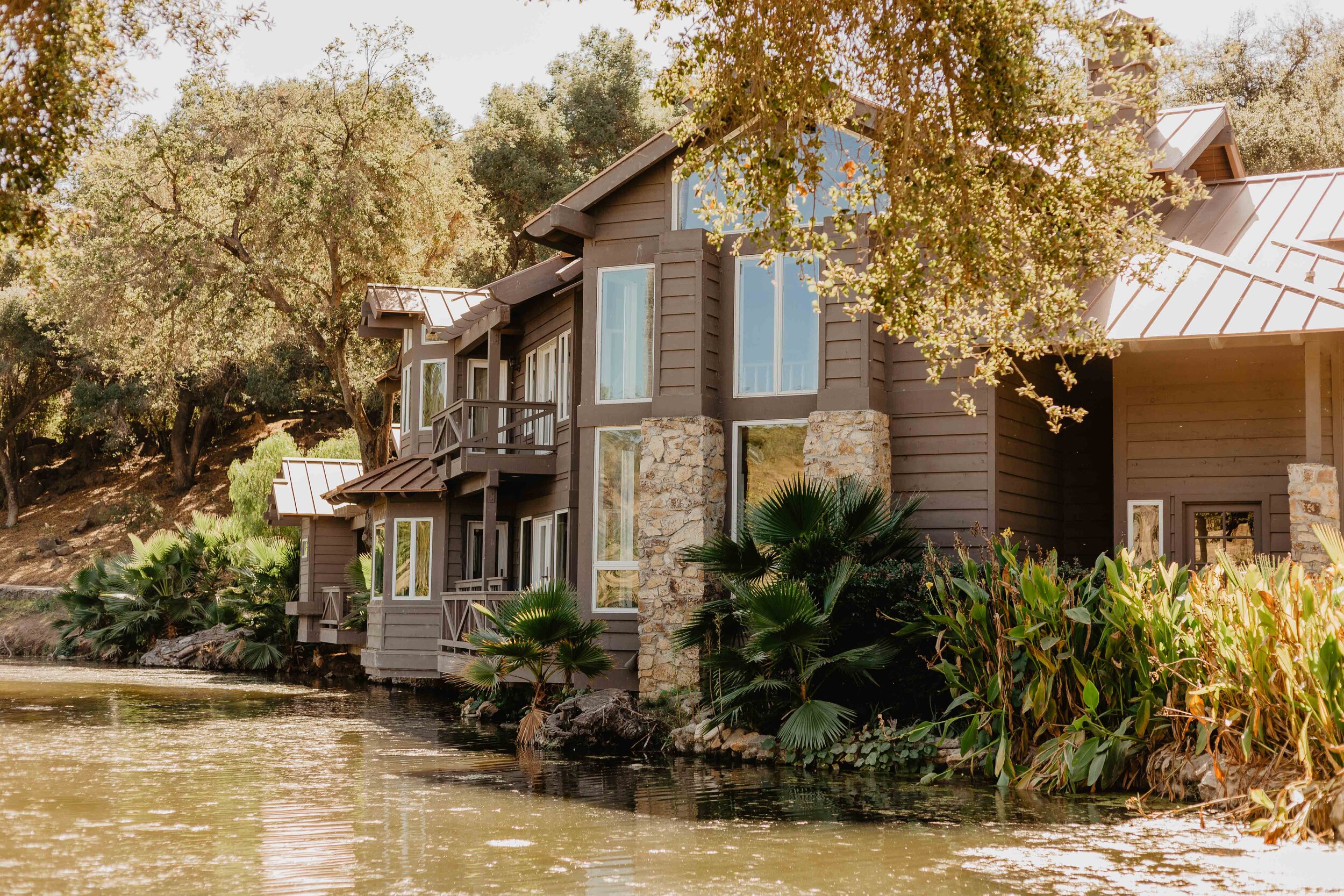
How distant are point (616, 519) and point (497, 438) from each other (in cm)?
391

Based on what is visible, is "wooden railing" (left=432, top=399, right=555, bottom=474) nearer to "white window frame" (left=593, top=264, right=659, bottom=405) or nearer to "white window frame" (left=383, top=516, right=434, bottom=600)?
"white window frame" (left=383, top=516, right=434, bottom=600)

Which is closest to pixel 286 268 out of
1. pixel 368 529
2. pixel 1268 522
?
pixel 368 529

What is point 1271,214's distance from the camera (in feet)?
59.9

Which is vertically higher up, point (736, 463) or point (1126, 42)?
point (1126, 42)

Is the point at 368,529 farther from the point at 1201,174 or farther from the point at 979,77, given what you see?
the point at 979,77

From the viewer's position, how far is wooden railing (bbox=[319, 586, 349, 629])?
26.9 m

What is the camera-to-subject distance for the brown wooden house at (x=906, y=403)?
15.6 metres

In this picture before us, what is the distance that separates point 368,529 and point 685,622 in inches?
540

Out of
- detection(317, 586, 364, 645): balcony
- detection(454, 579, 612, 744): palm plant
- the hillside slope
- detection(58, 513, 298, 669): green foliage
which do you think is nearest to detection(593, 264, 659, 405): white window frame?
detection(454, 579, 612, 744): palm plant

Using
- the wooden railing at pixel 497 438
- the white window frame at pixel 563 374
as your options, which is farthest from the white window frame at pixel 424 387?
the white window frame at pixel 563 374

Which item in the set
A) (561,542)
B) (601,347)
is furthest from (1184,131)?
(561,542)

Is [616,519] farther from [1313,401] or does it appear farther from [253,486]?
[253,486]

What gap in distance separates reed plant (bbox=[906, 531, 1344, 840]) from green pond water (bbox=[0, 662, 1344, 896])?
0.58 metres

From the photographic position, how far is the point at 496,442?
68.1 feet
